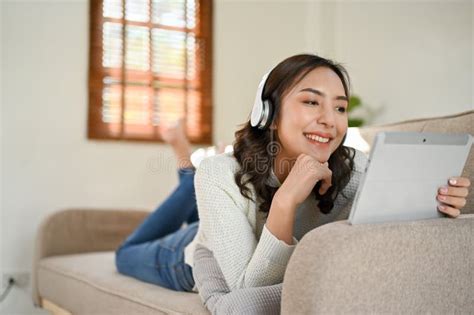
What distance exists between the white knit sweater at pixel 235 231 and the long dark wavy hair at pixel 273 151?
0.02m

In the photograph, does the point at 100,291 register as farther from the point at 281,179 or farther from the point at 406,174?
the point at 406,174

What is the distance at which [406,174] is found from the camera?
0.95 meters

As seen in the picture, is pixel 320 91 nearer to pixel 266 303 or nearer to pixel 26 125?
pixel 266 303

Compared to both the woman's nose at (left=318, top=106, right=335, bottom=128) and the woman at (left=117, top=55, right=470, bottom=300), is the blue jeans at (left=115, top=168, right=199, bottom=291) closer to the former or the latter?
the woman at (left=117, top=55, right=470, bottom=300)

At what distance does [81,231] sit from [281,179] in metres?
1.47

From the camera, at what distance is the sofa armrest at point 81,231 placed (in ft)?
8.14

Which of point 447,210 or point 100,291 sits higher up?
point 447,210

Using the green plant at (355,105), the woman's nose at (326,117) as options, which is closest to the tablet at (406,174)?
the woman's nose at (326,117)

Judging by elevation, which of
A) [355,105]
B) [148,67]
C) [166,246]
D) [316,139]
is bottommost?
[166,246]

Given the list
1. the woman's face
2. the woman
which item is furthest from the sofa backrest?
the woman's face

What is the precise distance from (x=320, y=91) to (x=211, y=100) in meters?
2.22

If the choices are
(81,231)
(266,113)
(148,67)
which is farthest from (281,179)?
(148,67)

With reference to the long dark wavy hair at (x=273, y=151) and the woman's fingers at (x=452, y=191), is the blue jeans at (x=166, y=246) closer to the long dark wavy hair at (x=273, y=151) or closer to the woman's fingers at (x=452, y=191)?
the long dark wavy hair at (x=273, y=151)

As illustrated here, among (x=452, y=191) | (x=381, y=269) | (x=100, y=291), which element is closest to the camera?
(x=381, y=269)
